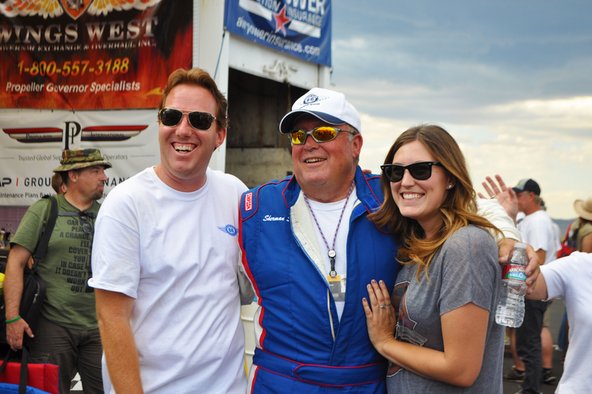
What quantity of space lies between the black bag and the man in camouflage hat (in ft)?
0.10

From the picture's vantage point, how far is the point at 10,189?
27.5 feet

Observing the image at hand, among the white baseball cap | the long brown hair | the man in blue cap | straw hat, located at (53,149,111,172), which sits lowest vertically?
the man in blue cap

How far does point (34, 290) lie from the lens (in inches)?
186

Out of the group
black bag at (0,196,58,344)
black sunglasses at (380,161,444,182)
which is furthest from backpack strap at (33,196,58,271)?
black sunglasses at (380,161,444,182)

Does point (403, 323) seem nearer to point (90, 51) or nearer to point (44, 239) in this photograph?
point (44, 239)

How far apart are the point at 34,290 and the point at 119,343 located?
8.19 ft

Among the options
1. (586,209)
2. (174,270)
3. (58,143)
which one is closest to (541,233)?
(586,209)

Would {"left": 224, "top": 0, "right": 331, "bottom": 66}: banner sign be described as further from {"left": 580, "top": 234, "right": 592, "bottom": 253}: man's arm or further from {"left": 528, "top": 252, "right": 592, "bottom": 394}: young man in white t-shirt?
{"left": 528, "top": 252, "right": 592, "bottom": 394}: young man in white t-shirt

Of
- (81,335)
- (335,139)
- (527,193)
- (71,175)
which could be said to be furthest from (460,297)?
(527,193)

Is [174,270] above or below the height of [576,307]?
above

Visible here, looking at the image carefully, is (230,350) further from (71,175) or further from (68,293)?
(71,175)

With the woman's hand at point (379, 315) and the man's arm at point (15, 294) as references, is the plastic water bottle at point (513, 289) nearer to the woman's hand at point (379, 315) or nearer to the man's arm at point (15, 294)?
the woman's hand at point (379, 315)

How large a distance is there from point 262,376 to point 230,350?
171 millimetres

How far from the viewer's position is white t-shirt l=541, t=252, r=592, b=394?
2.97 m
